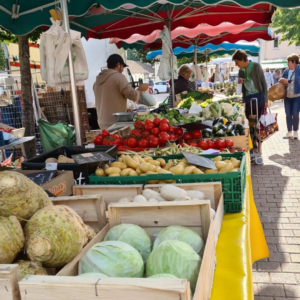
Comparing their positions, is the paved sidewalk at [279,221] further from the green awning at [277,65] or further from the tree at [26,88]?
the green awning at [277,65]

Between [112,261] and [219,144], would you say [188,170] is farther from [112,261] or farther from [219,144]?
[112,261]

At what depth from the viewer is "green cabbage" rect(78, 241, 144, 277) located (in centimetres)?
123

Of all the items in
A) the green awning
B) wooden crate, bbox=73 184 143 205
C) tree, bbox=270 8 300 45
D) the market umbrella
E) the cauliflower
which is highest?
tree, bbox=270 8 300 45

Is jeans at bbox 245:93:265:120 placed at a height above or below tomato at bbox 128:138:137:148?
above

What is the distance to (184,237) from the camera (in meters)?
1.47

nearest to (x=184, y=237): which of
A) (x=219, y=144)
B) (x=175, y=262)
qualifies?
(x=175, y=262)

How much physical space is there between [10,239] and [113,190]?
1062 mm

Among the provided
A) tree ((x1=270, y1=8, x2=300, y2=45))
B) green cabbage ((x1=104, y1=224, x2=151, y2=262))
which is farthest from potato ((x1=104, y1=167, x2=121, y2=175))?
tree ((x1=270, y1=8, x2=300, y2=45))

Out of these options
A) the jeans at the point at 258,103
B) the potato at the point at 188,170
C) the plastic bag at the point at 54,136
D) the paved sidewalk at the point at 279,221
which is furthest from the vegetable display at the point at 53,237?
the jeans at the point at 258,103

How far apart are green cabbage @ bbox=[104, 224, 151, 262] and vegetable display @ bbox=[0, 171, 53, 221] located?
0.37 metres

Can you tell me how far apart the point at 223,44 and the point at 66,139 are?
947 centimetres

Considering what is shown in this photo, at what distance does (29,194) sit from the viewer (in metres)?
1.36

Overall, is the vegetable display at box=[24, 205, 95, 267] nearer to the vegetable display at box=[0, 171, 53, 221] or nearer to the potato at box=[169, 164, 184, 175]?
the vegetable display at box=[0, 171, 53, 221]

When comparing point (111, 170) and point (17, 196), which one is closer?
point (17, 196)
